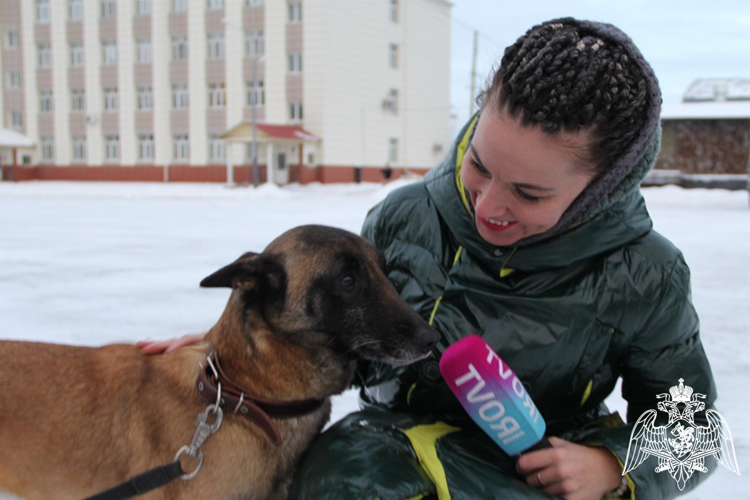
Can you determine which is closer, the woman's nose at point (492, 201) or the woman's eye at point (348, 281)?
the woman's nose at point (492, 201)

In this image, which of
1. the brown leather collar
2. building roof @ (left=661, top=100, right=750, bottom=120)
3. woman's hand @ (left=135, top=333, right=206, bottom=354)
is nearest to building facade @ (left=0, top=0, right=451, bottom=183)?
building roof @ (left=661, top=100, right=750, bottom=120)

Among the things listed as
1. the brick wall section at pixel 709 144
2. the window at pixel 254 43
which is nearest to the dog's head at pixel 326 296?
the brick wall section at pixel 709 144

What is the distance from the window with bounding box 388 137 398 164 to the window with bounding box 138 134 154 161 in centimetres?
1455

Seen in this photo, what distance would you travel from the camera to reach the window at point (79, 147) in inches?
1577

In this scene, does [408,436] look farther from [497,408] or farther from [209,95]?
[209,95]

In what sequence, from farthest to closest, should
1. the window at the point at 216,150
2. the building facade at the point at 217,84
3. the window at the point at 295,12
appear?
the window at the point at 216,150
the building facade at the point at 217,84
the window at the point at 295,12

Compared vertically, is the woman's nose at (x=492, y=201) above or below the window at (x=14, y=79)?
below

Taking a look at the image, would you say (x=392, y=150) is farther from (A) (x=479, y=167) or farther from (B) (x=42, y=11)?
(A) (x=479, y=167)

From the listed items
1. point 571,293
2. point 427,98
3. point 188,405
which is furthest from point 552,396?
point 427,98

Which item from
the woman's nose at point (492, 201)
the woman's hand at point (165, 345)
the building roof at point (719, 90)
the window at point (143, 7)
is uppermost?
the window at point (143, 7)

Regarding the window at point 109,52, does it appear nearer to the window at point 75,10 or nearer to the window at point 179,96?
the window at point 75,10

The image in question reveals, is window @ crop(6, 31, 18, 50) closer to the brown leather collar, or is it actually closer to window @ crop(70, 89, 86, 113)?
window @ crop(70, 89, 86, 113)

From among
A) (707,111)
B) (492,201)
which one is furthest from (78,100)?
(492,201)

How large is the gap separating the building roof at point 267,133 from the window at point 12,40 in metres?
19.3
